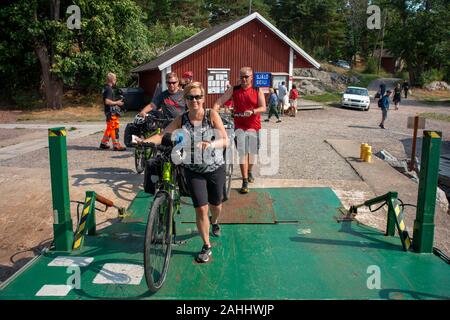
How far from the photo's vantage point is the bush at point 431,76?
4106 centimetres

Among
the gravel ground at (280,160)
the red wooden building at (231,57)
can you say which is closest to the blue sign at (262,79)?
the red wooden building at (231,57)

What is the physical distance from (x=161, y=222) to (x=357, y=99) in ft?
77.5

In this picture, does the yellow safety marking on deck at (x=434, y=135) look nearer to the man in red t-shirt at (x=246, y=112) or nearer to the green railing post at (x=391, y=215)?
the green railing post at (x=391, y=215)

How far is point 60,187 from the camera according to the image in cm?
428

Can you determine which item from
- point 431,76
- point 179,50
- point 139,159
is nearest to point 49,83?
point 179,50

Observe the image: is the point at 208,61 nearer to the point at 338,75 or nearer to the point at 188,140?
the point at 188,140

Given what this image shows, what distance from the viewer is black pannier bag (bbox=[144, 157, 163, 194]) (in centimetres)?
419

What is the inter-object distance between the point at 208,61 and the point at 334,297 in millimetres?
20619

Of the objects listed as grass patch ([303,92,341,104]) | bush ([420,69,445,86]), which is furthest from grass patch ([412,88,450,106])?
grass patch ([303,92,341,104])

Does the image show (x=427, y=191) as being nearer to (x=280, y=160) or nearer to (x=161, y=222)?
(x=161, y=222)

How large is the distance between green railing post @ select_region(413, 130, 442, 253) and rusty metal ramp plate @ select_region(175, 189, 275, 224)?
179 centimetres

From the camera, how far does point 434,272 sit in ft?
13.0

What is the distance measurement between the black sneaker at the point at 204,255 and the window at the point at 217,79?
64.6 ft

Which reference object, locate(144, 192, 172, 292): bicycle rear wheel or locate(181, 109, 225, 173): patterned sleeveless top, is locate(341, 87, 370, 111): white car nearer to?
locate(181, 109, 225, 173): patterned sleeveless top
